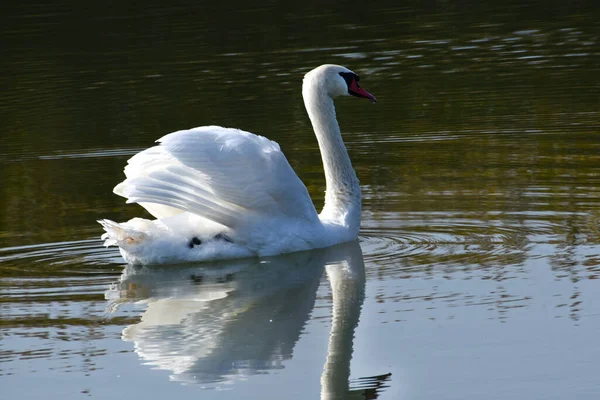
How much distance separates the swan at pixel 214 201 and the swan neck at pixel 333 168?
1.27 feet

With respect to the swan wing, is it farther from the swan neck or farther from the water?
the swan neck

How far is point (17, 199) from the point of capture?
1051cm

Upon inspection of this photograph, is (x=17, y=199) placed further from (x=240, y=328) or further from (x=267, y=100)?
(x=267, y=100)

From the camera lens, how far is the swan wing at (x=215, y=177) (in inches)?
300

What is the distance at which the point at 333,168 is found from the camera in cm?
888

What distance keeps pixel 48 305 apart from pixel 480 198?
3.78 metres

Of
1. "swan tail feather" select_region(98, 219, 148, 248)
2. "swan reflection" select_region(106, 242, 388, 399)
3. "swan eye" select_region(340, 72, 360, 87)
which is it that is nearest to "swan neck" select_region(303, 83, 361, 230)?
"swan eye" select_region(340, 72, 360, 87)

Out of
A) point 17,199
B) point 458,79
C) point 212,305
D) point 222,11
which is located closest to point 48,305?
point 212,305

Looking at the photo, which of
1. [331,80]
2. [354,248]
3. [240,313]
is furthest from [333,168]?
[240,313]

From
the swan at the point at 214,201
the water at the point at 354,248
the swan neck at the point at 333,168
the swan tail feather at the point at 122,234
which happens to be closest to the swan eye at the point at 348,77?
the swan neck at the point at 333,168

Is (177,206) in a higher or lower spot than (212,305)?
higher

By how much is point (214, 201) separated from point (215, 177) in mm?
154

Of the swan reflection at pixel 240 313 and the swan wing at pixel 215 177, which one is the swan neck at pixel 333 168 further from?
the swan wing at pixel 215 177

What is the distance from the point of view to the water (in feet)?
18.7
